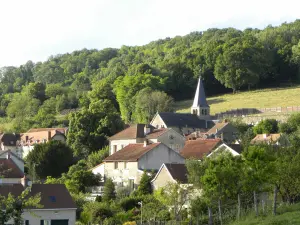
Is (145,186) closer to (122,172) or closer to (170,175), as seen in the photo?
(170,175)

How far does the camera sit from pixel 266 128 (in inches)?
3159

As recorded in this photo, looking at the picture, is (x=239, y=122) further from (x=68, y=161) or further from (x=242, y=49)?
(x=242, y=49)

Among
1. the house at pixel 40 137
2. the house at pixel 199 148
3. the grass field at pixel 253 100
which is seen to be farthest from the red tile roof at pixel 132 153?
the grass field at pixel 253 100

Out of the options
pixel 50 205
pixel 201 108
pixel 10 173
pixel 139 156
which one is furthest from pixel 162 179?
pixel 201 108

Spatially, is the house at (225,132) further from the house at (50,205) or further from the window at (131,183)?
the house at (50,205)

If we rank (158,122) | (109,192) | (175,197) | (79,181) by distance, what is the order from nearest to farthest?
(175,197) → (109,192) → (79,181) → (158,122)

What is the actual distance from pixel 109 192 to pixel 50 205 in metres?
11.2

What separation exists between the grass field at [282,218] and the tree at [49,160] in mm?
33760

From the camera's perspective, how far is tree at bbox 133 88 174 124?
10550cm

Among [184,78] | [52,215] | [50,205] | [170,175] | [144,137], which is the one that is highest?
[184,78]

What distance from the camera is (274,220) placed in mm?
36469

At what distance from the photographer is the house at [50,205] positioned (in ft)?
150

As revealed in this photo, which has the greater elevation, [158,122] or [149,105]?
[149,105]

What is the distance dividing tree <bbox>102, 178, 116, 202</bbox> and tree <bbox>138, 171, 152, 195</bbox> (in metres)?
2.34
